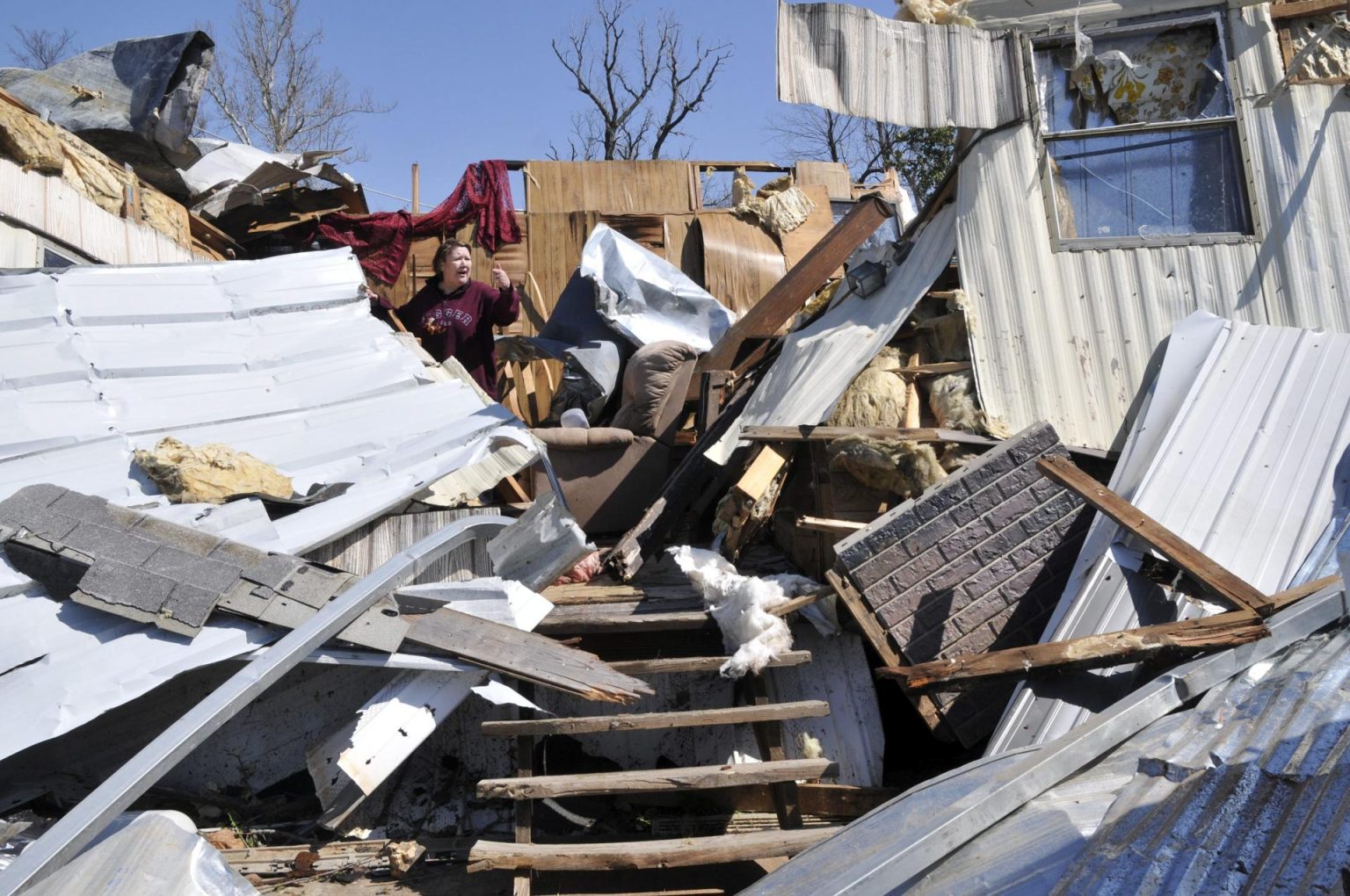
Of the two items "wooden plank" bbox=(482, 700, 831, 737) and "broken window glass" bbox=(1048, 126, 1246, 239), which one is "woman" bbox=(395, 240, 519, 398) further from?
"broken window glass" bbox=(1048, 126, 1246, 239)

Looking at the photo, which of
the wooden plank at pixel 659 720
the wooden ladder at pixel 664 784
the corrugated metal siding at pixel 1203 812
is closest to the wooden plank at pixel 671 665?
the wooden ladder at pixel 664 784

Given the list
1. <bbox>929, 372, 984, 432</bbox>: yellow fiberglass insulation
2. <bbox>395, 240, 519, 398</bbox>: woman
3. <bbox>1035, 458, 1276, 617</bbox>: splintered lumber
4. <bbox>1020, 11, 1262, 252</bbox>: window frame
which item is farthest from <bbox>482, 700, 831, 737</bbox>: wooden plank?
<bbox>395, 240, 519, 398</bbox>: woman

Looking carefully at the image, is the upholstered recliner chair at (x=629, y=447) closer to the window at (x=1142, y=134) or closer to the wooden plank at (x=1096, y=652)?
the window at (x=1142, y=134)

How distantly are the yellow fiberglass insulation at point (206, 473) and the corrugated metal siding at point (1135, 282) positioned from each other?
3539 millimetres

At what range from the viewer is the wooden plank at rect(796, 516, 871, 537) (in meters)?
4.75

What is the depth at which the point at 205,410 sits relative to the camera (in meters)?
5.14

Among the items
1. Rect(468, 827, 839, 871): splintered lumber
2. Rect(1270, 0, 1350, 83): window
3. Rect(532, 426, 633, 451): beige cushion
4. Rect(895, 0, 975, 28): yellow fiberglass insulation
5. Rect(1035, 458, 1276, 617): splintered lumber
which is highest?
Rect(895, 0, 975, 28): yellow fiberglass insulation

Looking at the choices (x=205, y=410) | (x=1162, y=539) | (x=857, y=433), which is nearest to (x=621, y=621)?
(x=857, y=433)

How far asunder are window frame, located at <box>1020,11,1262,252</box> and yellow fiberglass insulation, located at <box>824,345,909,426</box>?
1.20m

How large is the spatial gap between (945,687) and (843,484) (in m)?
1.53

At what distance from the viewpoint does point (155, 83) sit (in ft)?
30.8

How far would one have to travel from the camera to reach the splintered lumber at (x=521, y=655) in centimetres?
406

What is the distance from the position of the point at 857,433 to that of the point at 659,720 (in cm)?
173

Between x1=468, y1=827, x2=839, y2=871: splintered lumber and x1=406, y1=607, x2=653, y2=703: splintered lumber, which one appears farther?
x1=406, y1=607, x2=653, y2=703: splintered lumber
